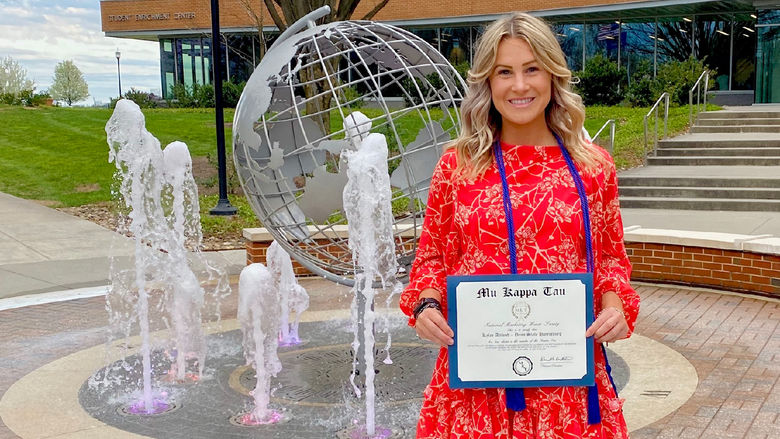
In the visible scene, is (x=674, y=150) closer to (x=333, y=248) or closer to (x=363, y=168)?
(x=333, y=248)

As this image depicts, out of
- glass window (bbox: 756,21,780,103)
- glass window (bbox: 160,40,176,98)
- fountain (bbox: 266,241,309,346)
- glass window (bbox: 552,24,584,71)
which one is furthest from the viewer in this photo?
glass window (bbox: 160,40,176,98)

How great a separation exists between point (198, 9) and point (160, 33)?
89.6 inches

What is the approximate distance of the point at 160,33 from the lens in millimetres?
35719

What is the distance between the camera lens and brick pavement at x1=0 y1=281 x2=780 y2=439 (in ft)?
15.5


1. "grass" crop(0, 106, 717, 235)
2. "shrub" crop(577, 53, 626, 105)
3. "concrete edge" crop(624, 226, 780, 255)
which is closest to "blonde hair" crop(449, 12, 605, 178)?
"concrete edge" crop(624, 226, 780, 255)

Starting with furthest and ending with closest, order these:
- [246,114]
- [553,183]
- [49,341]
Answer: [49,341], [246,114], [553,183]

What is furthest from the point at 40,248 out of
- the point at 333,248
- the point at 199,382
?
the point at 199,382

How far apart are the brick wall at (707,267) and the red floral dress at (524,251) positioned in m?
6.23

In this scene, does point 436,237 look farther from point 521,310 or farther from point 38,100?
point 38,100

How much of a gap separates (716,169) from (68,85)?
4613cm

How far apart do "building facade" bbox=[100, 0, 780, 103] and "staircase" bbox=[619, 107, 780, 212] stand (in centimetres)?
495

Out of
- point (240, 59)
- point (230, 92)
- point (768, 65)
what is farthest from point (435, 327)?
point (240, 59)

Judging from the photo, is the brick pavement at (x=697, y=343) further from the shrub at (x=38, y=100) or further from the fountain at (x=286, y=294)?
the shrub at (x=38, y=100)

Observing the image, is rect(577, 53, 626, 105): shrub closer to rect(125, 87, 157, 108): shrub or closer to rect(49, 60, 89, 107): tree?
rect(125, 87, 157, 108): shrub
